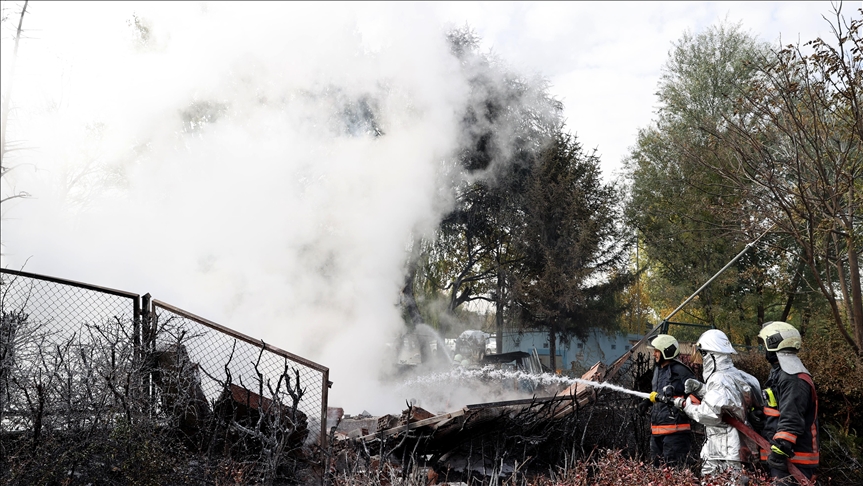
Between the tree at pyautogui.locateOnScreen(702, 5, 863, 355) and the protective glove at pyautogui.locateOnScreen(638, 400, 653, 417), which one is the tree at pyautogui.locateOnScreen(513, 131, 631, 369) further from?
the protective glove at pyautogui.locateOnScreen(638, 400, 653, 417)

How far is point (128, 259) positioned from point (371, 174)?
18.5 feet

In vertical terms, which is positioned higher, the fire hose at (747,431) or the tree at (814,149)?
the tree at (814,149)

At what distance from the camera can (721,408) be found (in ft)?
16.2

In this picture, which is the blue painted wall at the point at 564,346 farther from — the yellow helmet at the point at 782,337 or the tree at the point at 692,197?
the yellow helmet at the point at 782,337

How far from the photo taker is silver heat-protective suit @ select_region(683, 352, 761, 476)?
16.2 ft

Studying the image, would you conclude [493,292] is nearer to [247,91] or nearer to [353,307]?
[353,307]

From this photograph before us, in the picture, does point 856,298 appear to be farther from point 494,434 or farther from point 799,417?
point 494,434

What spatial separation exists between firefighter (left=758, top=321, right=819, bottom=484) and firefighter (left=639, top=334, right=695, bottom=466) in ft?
2.52

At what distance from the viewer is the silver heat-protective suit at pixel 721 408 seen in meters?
4.94

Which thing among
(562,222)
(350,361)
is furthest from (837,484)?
(562,222)

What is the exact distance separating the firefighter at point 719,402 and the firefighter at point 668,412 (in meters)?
0.27

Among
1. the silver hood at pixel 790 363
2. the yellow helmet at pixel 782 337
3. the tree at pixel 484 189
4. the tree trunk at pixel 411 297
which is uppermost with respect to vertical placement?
the tree at pixel 484 189

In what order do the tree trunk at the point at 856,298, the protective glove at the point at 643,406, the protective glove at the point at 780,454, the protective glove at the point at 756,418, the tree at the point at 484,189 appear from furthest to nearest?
the tree at the point at 484,189
the tree trunk at the point at 856,298
the protective glove at the point at 643,406
the protective glove at the point at 756,418
the protective glove at the point at 780,454

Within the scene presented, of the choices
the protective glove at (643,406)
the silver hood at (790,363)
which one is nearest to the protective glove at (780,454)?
the silver hood at (790,363)
